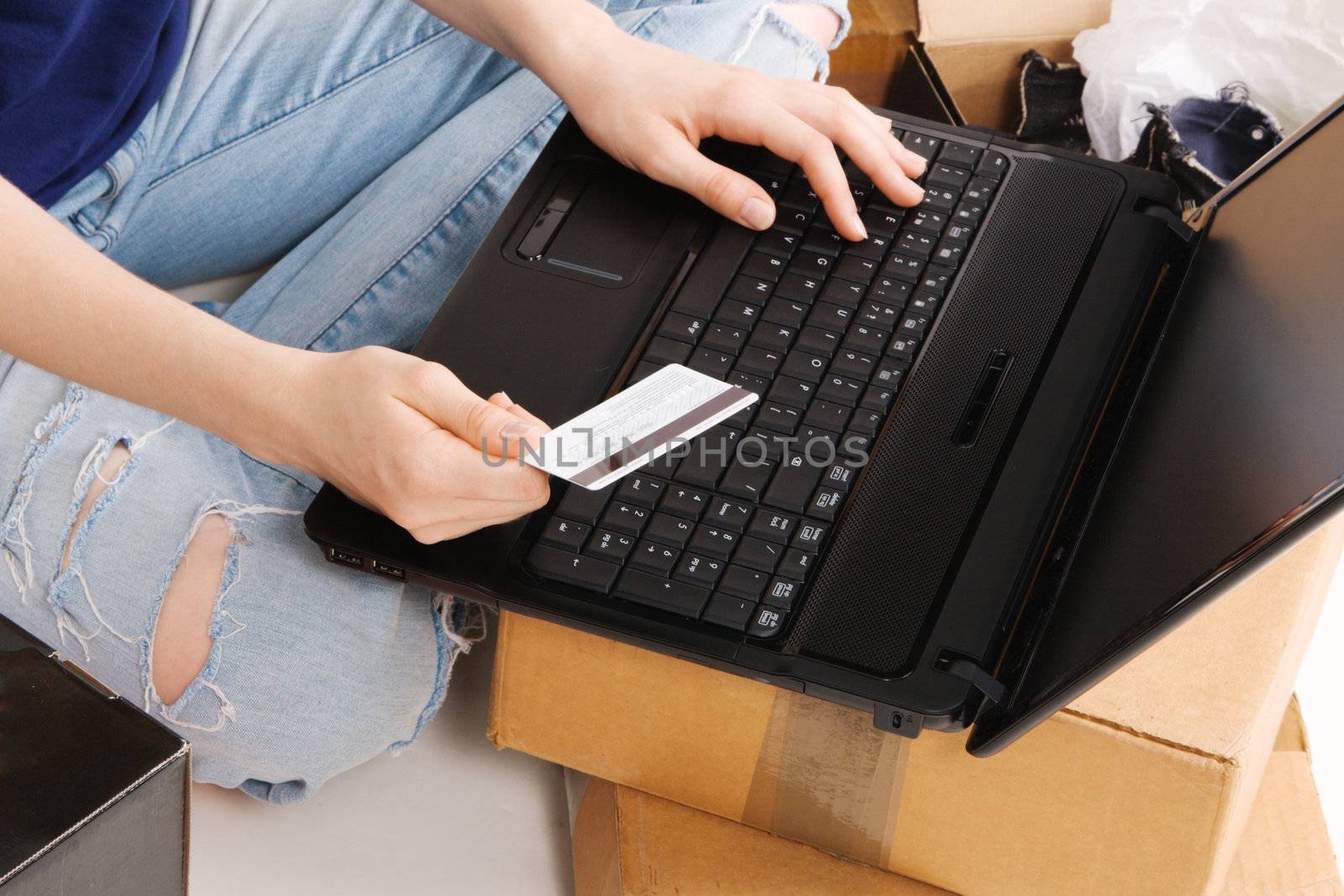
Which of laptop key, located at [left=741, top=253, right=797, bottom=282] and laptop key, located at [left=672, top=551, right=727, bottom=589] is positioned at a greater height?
laptop key, located at [left=741, top=253, right=797, bottom=282]

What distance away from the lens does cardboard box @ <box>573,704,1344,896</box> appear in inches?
28.6

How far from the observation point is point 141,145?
2.92 feet

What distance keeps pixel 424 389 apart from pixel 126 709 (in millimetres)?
205

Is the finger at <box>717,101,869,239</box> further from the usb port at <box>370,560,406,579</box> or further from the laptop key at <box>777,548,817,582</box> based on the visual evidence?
the usb port at <box>370,560,406,579</box>

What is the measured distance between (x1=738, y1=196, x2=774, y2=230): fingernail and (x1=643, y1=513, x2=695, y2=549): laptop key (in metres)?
0.22

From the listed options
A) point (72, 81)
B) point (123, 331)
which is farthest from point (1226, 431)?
point (72, 81)

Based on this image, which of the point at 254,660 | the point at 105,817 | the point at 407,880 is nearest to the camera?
the point at 105,817

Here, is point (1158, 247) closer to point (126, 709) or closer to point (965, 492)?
point (965, 492)

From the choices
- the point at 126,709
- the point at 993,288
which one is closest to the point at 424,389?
the point at 126,709

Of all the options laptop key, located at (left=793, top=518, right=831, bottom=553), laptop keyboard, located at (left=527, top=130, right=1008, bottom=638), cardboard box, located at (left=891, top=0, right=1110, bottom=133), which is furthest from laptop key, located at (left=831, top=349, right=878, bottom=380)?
cardboard box, located at (left=891, top=0, right=1110, bottom=133)

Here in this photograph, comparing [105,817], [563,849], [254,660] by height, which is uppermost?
[105,817]

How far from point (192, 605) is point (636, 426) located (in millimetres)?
318

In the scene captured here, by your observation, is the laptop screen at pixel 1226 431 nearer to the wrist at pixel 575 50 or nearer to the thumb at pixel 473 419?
the thumb at pixel 473 419

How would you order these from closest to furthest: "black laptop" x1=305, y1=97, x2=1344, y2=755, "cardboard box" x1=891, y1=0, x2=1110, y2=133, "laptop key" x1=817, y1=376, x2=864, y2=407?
"black laptop" x1=305, y1=97, x2=1344, y2=755 < "laptop key" x1=817, y1=376, x2=864, y2=407 < "cardboard box" x1=891, y1=0, x2=1110, y2=133
